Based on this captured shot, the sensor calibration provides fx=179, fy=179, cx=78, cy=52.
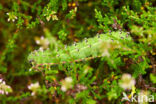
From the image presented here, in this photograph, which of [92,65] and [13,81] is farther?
[13,81]

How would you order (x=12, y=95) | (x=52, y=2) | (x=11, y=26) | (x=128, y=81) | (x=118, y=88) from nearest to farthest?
(x=128, y=81), (x=118, y=88), (x=52, y=2), (x=12, y=95), (x=11, y=26)

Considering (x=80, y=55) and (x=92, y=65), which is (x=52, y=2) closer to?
(x=80, y=55)

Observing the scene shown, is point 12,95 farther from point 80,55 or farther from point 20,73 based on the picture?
point 80,55

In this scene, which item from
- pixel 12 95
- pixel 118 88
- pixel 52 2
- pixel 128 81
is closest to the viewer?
pixel 128 81

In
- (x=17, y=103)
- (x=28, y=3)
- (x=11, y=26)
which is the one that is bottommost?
(x=17, y=103)

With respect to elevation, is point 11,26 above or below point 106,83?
above

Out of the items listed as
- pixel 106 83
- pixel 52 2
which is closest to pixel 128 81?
pixel 106 83
